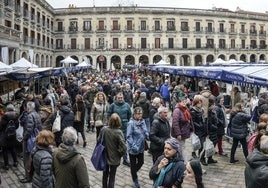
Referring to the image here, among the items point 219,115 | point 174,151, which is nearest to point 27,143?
point 174,151

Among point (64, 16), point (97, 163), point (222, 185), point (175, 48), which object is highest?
point (64, 16)

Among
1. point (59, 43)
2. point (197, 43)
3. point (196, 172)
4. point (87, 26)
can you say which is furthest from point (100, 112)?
point (197, 43)

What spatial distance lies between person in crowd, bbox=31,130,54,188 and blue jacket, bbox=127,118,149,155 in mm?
2146

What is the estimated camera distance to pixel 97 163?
6.22 meters

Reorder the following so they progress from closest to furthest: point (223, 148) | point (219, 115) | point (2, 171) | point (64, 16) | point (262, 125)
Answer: point (262, 125) → point (2, 171) → point (219, 115) → point (223, 148) → point (64, 16)

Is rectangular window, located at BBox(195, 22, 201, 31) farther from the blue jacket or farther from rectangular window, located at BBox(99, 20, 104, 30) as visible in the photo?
the blue jacket

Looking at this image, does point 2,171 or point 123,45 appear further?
point 123,45

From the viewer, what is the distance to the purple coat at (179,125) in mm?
7516

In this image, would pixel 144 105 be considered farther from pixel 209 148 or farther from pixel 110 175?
pixel 110 175

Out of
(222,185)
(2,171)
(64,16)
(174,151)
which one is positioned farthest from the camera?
(64,16)

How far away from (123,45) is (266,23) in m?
29.4

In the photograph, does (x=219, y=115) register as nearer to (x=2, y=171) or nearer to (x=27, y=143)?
(x=27, y=143)

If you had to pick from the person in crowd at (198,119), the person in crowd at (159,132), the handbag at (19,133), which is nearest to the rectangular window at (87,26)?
the handbag at (19,133)

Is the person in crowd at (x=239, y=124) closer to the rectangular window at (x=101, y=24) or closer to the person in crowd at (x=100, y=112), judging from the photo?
the person in crowd at (x=100, y=112)
